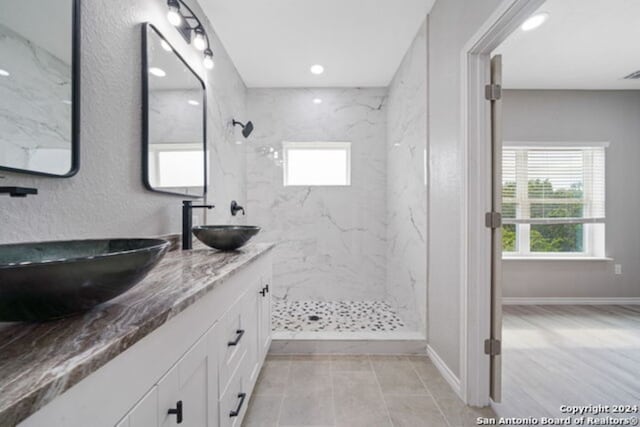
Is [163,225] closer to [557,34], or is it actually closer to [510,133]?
[557,34]

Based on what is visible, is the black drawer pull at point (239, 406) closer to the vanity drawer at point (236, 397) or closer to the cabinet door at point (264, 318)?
the vanity drawer at point (236, 397)

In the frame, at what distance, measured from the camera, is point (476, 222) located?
165cm

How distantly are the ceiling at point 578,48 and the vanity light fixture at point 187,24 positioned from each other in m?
2.45

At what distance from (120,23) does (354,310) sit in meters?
2.95

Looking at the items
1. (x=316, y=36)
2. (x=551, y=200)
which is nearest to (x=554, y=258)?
(x=551, y=200)

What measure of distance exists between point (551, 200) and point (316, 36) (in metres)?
3.48

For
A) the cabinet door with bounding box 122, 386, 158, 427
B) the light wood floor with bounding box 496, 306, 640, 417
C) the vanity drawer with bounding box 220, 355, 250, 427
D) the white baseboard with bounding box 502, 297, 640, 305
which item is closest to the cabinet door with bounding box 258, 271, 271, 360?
the vanity drawer with bounding box 220, 355, 250, 427

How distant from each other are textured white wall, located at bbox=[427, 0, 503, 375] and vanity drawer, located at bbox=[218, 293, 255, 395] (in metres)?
1.27

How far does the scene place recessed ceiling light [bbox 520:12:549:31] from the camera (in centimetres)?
218

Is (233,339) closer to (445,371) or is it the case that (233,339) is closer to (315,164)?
(445,371)

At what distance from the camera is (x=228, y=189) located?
280 cm

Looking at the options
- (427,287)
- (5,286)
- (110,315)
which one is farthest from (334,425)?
(5,286)

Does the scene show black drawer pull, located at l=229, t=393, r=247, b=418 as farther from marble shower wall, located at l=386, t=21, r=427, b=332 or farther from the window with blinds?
the window with blinds

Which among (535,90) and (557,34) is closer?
(557,34)
